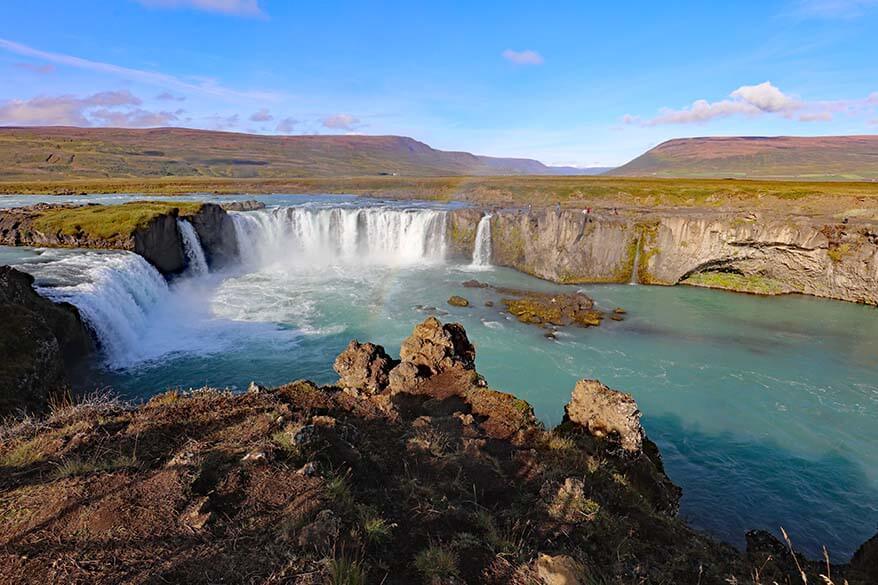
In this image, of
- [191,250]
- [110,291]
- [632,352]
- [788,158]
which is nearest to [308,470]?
[632,352]

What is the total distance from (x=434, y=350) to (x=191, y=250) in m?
29.4

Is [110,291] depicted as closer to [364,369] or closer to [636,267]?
[364,369]

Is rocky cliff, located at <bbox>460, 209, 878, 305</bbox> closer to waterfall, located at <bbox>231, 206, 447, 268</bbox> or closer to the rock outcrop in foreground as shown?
waterfall, located at <bbox>231, 206, 447, 268</bbox>

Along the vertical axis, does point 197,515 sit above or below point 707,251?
above

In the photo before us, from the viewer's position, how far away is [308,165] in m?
178

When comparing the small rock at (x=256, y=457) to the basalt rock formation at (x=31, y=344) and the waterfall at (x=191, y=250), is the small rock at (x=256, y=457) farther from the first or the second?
the waterfall at (x=191, y=250)

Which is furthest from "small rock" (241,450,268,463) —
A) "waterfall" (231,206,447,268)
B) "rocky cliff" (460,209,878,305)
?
"waterfall" (231,206,447,268)

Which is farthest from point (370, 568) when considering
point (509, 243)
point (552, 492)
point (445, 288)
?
point (509, 243)

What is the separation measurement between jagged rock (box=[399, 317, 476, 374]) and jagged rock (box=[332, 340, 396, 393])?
0.66 meters

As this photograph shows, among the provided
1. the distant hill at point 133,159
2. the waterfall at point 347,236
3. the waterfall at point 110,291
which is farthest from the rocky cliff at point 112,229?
the distant hill at point 133,159

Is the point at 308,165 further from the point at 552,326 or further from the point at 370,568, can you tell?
the point at 370,568

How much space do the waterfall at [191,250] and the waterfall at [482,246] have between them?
21.7m

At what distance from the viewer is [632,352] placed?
21.5 m

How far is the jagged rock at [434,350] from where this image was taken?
38.9ft
